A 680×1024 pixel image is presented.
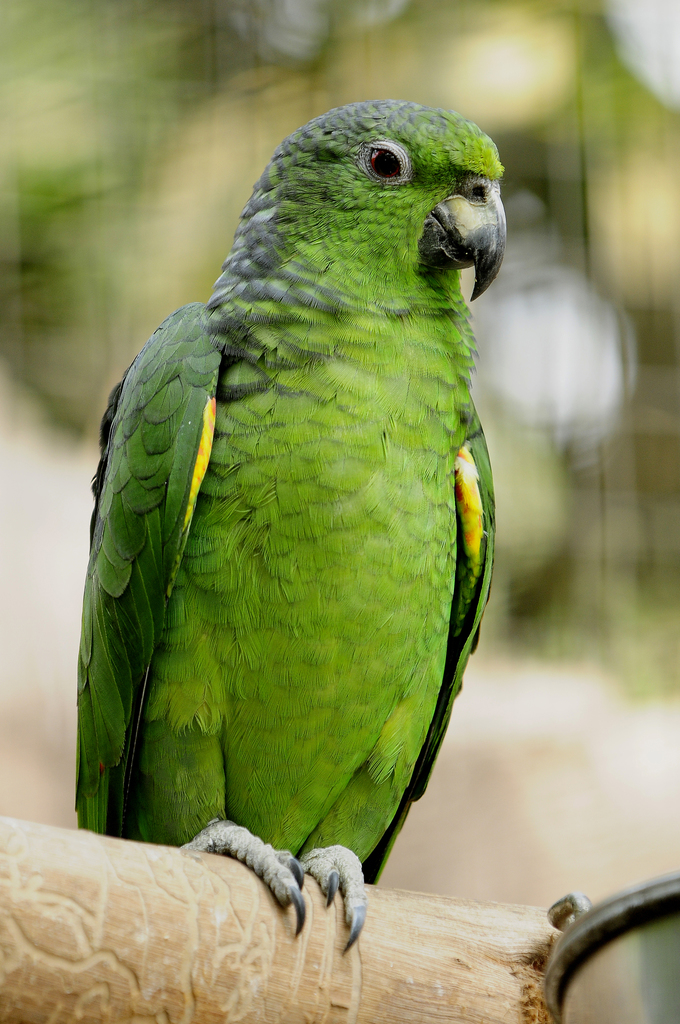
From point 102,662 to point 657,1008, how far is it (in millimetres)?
1033

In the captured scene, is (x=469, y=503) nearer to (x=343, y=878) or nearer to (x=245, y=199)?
(x=343, y=878)

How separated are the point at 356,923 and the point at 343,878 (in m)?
0.13

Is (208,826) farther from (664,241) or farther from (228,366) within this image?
(664,241)

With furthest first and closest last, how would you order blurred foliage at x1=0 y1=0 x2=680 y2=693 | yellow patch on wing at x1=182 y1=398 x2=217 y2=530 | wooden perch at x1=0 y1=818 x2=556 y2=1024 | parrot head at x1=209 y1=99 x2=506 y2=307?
blurred foliage at x1=0 y1=0 x2=680 y2=693 → parrot head at x1=209 y1=99 x2=506 y2=307 → yellow patch on wing at x1=182 y1=398 x2=217 y2=530 → wooden perch at x1=0 y1=818 x2=556 y2=1024

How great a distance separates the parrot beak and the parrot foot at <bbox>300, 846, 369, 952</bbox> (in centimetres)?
102

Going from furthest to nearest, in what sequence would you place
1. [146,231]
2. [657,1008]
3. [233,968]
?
[146,231] → [233,968] → [657,1008]

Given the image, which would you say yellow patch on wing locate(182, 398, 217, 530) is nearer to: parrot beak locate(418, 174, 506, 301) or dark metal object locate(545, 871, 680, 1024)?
parrot beak locate(418, 174, 506, 301)

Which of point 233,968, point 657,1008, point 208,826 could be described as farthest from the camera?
point 208,826


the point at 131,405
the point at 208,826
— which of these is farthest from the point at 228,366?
the point at 208,826

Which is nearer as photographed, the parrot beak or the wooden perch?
the wooden perch

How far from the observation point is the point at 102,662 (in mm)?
1604

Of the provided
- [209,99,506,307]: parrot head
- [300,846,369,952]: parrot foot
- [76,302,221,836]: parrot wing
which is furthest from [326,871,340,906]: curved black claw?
[209,99,506,307]: parrot head

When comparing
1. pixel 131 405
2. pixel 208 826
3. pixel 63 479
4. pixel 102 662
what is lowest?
pixel 208 826

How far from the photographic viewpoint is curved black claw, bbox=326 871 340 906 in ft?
4.39
